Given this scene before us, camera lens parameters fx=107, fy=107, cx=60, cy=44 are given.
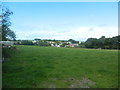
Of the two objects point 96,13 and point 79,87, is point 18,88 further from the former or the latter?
point 96,13

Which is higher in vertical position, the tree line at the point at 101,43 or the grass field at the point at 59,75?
the tree line at the point at 101,43

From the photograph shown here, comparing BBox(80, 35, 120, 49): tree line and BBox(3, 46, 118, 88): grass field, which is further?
BBox(80, 35, 120, 49): tree line

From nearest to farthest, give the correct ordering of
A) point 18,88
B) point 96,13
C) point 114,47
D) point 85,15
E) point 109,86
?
point 18,88
point 109,86
point 96,13
point 85,15
point 114,47

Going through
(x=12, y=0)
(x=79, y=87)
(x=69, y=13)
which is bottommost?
(x=79, y=87)

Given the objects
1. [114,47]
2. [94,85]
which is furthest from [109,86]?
[114,47]

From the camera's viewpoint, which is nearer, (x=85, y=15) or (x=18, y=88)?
(x=18, y=88)

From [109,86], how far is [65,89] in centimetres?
104

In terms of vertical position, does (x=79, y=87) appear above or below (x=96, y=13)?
below

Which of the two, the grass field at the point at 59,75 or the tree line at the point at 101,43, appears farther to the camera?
the tree line at the point at 101,43

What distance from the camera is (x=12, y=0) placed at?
4082 mm

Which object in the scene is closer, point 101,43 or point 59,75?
point 59,75

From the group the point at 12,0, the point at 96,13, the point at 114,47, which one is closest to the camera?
the point at 12,0

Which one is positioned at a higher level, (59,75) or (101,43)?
(101,43)

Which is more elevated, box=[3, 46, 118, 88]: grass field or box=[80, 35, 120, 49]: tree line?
box=[80, 35, 120, 49]: tree line
